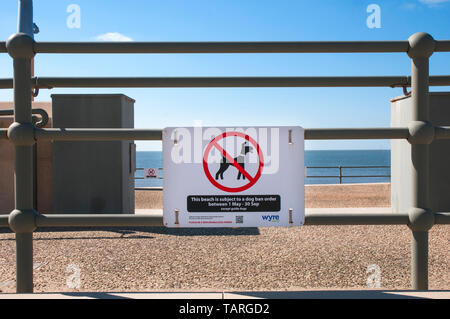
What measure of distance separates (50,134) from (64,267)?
2.52m

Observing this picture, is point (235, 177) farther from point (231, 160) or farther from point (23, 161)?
point (23, 161)

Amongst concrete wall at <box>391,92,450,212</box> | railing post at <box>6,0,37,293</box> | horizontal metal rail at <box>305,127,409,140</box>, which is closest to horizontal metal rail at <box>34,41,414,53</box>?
railing post at <box>6,0,37,293</box>

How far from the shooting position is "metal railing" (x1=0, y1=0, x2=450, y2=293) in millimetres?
2367

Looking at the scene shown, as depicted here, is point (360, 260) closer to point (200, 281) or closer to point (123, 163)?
point (200, 281)

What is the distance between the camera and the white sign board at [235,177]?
249 cm

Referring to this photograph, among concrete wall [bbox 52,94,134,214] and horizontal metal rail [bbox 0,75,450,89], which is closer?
horizontal metal rail [bbox 0,75,450,89]

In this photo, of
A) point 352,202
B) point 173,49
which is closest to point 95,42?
point 173,49

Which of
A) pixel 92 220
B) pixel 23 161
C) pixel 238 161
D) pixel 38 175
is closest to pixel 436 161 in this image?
pixel 238 161

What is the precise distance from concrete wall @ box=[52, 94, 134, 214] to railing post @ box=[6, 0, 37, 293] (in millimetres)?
5998

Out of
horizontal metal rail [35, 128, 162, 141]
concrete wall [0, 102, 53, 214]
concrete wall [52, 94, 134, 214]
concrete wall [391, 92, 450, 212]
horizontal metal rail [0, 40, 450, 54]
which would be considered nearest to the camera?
horizontal metal rail [35, 128, 162, 141]

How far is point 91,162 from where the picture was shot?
845cm

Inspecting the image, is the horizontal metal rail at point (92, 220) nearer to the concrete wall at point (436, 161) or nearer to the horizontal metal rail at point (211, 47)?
the horizontal metal rail at point (211, 47)

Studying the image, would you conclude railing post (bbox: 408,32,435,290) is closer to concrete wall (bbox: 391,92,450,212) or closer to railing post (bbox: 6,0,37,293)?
railing post (bbox: 6,0,37,293)

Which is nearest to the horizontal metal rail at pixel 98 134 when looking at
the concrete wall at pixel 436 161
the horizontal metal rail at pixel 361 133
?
the horizontal metal rail at pixel 361 133
